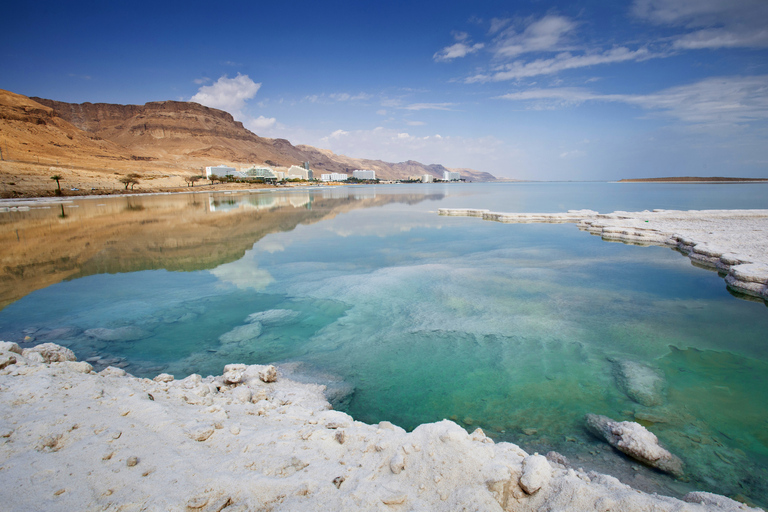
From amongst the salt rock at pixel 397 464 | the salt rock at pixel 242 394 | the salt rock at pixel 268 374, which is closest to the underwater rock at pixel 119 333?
the salt rock at pixel 268 374

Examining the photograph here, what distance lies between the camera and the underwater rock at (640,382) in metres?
4.84

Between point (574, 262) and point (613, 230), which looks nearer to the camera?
point (574, 262)

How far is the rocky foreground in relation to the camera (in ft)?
8.44

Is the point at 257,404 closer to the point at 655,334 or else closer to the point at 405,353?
the point at 405,353

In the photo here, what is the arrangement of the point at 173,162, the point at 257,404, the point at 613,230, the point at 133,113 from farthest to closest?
the point at 133,113
the point at 173,162
the point at 613,230
the point at 257,404

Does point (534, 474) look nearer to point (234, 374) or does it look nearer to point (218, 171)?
point (234, 374)

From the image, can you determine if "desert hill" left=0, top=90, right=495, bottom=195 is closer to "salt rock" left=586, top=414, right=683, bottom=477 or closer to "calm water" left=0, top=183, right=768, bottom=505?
"calm water" left=0, top=183, right=768, bottom=505

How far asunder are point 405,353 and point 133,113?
9461 inches

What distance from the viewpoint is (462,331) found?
697 cm

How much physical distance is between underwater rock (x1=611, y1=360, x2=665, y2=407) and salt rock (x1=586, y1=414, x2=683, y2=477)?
106cm

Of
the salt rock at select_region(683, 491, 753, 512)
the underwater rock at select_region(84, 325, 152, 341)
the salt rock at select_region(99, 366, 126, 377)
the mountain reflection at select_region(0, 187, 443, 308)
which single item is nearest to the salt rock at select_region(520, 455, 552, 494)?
the salt rock at select_region(683, 491, 753, 512)

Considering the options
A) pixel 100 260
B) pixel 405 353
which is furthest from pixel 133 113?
pixel 405 353

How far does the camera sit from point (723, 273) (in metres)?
11.4

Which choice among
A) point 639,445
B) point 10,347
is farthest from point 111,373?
point 639,445
